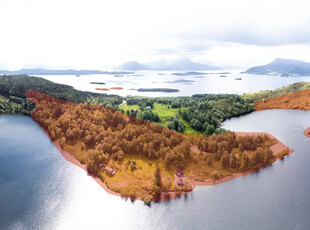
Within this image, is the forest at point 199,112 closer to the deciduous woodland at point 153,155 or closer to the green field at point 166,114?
the green field at point 166,114

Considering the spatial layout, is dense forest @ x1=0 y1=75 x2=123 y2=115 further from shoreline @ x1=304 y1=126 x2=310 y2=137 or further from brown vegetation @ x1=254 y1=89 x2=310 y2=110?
brown vegetation @ x1=254 y1=89 x2=310 y2=110

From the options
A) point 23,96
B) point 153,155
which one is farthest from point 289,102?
point 23,96

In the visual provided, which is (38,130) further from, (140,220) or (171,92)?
(171,92)

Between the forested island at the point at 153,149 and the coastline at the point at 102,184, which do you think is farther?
the forested island at the point at 153,149

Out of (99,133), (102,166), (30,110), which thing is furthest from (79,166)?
(30,110)

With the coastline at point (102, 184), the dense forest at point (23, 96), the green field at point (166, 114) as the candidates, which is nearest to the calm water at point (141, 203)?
the coastline at point (102, 184)

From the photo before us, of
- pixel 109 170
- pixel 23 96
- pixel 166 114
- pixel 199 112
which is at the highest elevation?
pixel 23 96

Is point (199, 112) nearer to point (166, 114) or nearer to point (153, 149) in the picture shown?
point (166, 114)

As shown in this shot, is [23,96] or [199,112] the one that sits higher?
[23,96]
